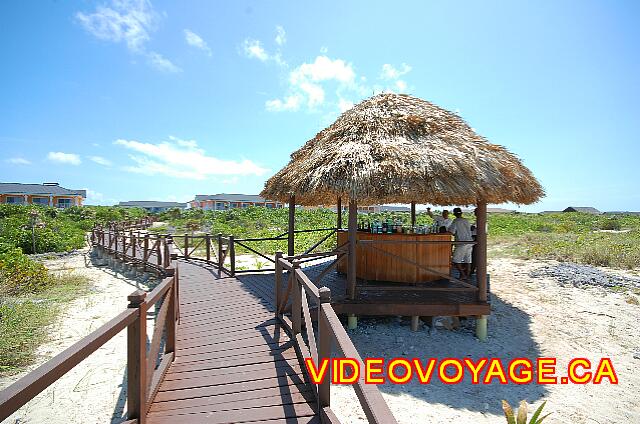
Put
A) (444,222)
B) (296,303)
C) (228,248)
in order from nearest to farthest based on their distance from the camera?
1. (296,303)
2. (444,222)
3. (228,248)

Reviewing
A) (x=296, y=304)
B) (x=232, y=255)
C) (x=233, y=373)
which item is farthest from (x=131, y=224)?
(x=233, y=373)

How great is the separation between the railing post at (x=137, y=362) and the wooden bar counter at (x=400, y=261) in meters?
4.83

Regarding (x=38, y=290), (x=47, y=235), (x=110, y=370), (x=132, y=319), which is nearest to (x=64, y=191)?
(x=47, y=235)

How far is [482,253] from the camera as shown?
19.3 feet

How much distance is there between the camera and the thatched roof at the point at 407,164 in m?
5.45

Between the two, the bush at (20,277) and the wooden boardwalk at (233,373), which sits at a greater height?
the wooden boardwalk at (233,373)

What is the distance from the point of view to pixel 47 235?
1708 centimetres

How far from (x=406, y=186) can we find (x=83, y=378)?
5620mm

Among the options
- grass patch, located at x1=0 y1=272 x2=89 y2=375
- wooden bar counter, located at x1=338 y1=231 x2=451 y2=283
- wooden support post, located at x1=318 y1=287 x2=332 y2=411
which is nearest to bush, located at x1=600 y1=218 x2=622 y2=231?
wooden bar counter, located at x1=338 y1=231 x2=451 y2=283

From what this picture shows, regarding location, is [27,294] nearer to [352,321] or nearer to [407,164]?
[352,321]

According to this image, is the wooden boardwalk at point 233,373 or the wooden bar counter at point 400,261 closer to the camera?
the wooden boardwalk at point 233,373

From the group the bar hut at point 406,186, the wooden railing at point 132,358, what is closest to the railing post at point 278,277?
the bar hut at point 406,186

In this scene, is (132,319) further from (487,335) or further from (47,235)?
(47,235)

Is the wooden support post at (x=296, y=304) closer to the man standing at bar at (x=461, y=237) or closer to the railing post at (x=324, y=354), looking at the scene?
the railing post at (x=324, y=354)
